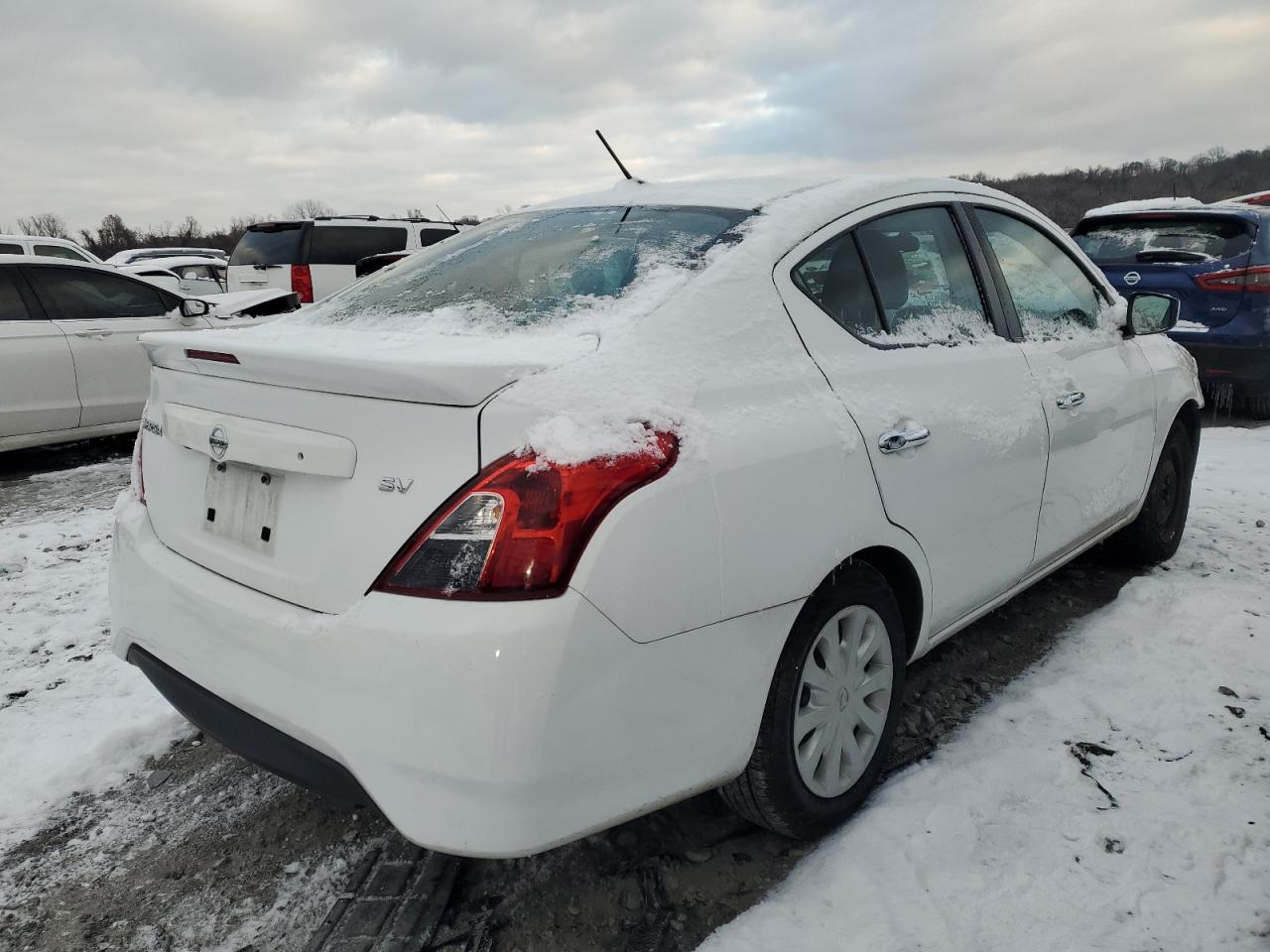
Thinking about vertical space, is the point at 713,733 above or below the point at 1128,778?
above

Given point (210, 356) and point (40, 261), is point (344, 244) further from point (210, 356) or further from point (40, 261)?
point (210, 356)

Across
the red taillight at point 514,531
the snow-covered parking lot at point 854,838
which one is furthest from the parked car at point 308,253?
the red taillight at point 514,531

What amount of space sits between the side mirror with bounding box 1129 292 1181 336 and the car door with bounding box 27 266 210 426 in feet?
20.0

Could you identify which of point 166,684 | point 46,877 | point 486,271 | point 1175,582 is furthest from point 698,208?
point 1175,582

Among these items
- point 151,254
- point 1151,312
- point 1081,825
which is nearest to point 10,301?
point 1151,312

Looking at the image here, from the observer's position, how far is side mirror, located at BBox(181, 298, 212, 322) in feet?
23.0

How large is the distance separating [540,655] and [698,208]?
1375 mm

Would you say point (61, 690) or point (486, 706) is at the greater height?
point (486, 706)

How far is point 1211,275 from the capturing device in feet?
22.0

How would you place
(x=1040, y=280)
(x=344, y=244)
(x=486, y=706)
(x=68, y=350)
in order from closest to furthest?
(x=486, y=706) → (x=1040, y=280) → (x=68, y=350) → (x=344, y=244)

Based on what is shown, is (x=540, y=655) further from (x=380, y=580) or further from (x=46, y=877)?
(x=46, y=877)

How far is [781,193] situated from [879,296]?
37cm

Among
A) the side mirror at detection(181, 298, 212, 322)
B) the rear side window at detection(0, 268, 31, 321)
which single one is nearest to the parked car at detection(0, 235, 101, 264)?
the side mirror at detection(181, 298, 212, 322)

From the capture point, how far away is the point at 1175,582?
365 cm
